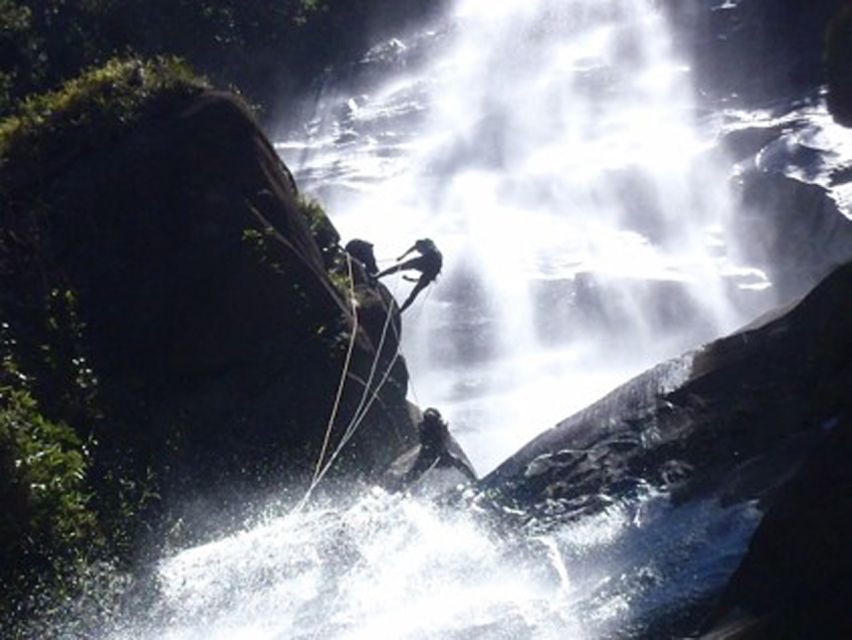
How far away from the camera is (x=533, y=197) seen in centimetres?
3291

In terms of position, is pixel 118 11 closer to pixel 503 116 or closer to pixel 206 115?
pixel 503 116

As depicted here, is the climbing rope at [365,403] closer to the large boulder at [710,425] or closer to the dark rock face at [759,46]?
the large boulder at [710,425]

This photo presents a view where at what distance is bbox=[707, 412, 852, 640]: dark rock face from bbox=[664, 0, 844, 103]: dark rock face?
24417 mm

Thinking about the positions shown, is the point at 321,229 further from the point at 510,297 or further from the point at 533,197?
the point at 533,197

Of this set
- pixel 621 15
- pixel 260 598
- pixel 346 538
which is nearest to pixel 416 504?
pixel 346 538

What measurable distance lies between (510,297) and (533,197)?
3912mm

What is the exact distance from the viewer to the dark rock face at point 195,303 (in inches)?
624

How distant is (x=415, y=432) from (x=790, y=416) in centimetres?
799


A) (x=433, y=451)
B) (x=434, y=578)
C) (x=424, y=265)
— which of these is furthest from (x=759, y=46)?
(x=434, y=578)

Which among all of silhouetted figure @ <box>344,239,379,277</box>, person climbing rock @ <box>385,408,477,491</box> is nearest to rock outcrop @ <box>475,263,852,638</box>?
person climbing rock @ <box>385,408,477,491</box>

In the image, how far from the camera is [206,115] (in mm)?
17875

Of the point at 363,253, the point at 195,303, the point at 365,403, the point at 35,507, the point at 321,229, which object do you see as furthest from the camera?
the point at 363,253

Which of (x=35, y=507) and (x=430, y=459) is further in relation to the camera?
(x=430, y=459)

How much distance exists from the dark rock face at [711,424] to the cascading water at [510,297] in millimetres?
397
